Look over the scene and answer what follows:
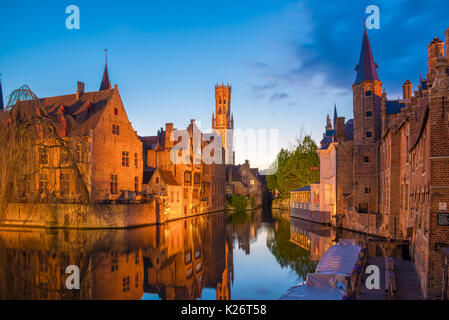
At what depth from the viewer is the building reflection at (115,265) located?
13.7m

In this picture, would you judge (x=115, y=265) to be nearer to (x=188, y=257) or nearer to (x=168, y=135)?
(x=188, y=257)

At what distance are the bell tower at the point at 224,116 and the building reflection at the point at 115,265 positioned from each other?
100791 millimetres

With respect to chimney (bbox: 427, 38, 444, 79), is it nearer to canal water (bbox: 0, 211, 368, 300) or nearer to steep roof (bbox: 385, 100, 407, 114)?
steep roof (bbox: 385, 100, 407, 114)

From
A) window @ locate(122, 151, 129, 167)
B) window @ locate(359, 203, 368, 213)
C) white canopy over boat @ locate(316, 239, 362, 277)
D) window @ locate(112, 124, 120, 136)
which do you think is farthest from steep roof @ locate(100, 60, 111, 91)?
white canopy over boat @ locate(316, 239, 362, 277)

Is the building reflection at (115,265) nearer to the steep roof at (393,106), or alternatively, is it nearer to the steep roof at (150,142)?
the steep roof at (393,106)

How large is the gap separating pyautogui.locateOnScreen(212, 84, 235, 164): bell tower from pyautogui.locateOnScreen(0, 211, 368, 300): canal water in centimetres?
9953

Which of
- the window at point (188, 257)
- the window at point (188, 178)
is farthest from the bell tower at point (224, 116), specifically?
the window at point (188, 257)

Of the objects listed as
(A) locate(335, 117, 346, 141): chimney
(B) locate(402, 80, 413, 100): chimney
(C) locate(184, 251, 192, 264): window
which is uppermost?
(B) locate(402, 80, 413, 100): chimney

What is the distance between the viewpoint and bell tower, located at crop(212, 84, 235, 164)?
129250mm

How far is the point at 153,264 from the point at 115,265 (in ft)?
6.77

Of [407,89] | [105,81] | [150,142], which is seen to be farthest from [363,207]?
[105,81]
